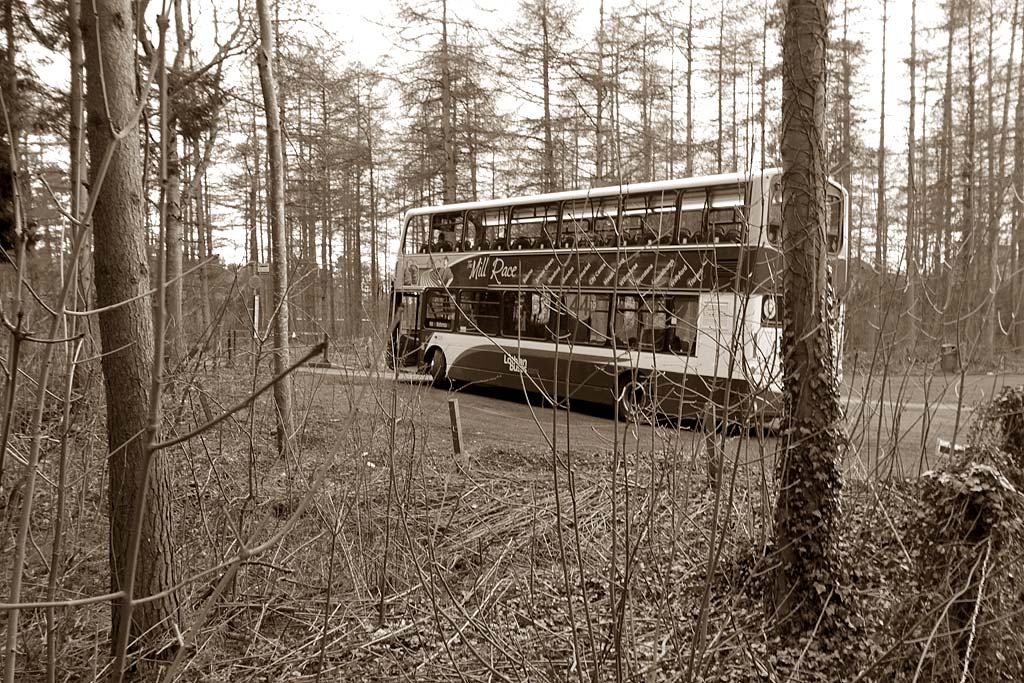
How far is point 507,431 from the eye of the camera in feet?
35.8

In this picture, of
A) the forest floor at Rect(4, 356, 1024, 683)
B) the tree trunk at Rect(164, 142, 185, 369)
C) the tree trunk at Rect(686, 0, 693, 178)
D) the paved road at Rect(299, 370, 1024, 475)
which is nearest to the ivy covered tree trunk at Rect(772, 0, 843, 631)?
the forest floor at Rect(4, 356, 1024, 683)

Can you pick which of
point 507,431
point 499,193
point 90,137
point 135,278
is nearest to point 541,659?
point 135,278

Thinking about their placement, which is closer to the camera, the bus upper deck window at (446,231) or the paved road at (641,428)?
the paved road at (641,428)

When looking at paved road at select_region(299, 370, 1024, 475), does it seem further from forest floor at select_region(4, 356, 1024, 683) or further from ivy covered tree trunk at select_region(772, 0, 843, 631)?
ivy covered tree trunk at select_region(772, 0, 843, 631)

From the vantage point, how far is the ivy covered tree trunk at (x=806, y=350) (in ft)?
14.3

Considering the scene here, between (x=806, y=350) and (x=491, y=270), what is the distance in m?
10.1

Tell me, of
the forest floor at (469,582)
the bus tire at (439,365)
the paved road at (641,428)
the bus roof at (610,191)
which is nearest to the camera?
the forest floor at (469,582)

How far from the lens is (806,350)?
4.43 m

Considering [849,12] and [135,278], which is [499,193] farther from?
[135,278]

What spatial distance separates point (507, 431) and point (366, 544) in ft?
20.3

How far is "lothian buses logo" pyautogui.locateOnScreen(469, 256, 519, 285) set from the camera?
13.8 metres

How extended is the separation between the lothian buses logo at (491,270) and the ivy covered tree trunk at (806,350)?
364 inches

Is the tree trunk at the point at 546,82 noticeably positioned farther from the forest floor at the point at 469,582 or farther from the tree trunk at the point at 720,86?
the forest floor at the point at 469,582

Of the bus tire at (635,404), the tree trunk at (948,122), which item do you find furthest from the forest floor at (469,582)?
the tree trunk at (948,122)
